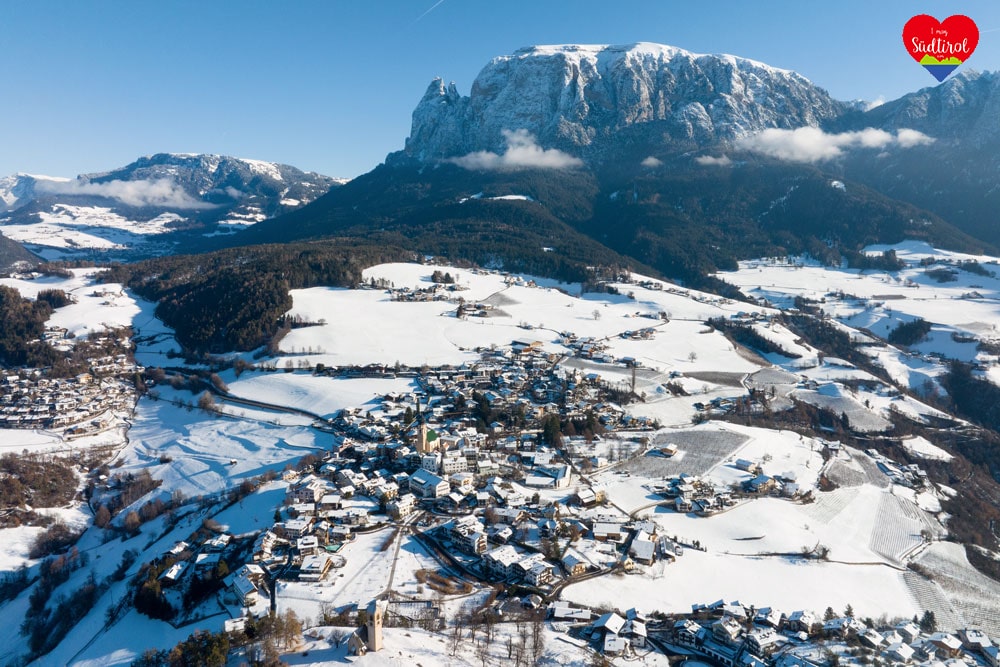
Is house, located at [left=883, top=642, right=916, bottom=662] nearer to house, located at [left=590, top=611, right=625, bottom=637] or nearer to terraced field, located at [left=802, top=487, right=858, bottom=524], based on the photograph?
house, located at [left=590, top=611, right=625, bottom=637]

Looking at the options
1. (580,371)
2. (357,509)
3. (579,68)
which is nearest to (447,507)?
(357,509)

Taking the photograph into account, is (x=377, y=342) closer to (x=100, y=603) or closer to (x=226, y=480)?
(x=226, y=480)

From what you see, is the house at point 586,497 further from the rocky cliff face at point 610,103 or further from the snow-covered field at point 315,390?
the rocky cliff face at point 610,103

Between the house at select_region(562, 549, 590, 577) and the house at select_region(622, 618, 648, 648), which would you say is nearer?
the house at select_region(622, 618, 648, 648)

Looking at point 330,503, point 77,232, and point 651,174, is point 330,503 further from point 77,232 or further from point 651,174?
point 77,232

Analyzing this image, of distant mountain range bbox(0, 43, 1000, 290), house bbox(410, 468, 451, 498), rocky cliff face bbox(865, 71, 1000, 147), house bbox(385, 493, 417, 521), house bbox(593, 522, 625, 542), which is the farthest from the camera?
rocky cliff face bbox(865, 71, 1000, 147)

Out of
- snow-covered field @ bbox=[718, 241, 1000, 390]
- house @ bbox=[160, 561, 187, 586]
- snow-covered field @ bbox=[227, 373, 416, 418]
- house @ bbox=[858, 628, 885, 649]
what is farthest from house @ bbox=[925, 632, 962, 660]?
snow-covered field @ bbox=[718, 241, 1000, 390]

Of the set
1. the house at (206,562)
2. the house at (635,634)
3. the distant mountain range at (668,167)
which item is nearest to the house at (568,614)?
the house at (635,634)
